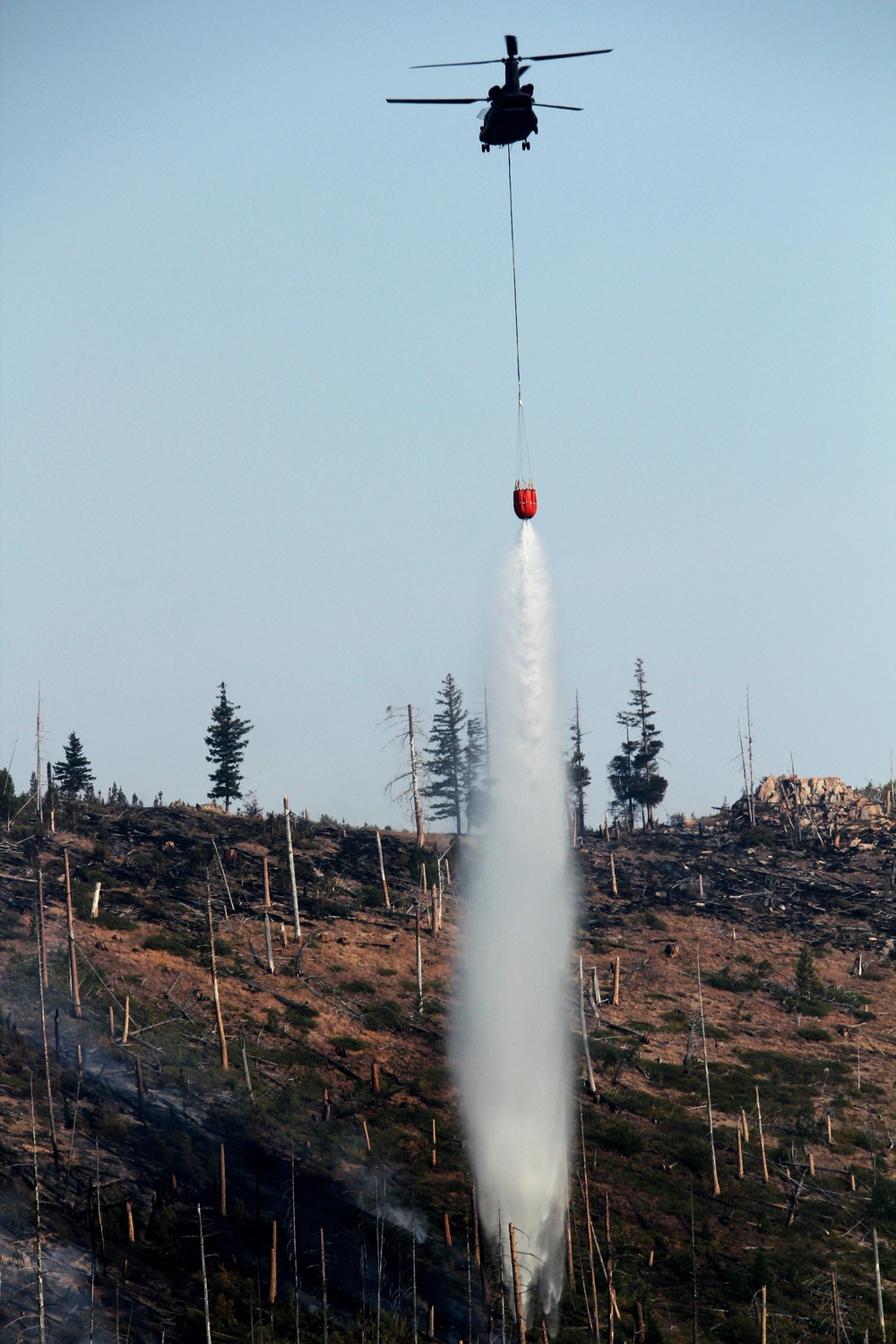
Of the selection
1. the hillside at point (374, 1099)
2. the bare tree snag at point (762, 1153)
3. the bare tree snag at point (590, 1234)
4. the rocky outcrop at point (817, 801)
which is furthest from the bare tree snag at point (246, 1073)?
the rocky outcrop at point (817, 801)

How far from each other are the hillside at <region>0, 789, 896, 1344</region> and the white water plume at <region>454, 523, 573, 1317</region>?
2.59 metres

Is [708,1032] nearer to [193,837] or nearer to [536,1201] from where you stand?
[536,1201]

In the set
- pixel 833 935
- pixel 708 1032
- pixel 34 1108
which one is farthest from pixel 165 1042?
pixel 833 935

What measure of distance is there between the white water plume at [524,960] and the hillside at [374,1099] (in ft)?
8.49

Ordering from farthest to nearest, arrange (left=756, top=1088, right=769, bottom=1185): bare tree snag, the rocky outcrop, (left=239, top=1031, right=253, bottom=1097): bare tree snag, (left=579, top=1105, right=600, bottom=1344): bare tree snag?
1. the rocky outcrop
2. (left=239, top=1031, right=253, bottom=1097): bare tree snag
3. (left=756, top=1088, right=769, bottom=1185): bare tree snag
4. (left=579, top=1105, right=600, bottom=1344): bare tree snag

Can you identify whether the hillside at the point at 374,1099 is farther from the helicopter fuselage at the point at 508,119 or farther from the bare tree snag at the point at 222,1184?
the helicopter fuselage at the point at 508,119

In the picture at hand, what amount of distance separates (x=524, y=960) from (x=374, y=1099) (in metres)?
13.4

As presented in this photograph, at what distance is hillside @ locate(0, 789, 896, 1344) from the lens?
48906 millimetres

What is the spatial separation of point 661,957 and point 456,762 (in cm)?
4043

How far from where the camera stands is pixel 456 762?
414 ft

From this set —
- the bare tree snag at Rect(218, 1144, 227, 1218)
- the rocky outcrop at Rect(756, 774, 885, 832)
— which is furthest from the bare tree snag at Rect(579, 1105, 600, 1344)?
the rocky outcrop at Rect(756, 774, 885, 832)

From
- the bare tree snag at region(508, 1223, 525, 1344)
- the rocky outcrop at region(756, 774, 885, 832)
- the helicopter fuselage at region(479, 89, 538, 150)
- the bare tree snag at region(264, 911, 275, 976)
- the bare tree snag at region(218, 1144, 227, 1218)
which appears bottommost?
the bare tree snag at region(508, 1223, 525, 1344)

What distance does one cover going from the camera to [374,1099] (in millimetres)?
65562

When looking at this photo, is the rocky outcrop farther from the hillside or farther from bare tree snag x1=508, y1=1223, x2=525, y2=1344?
bare tree snag x1=508, y1=1223, x2=525, y2=1344
